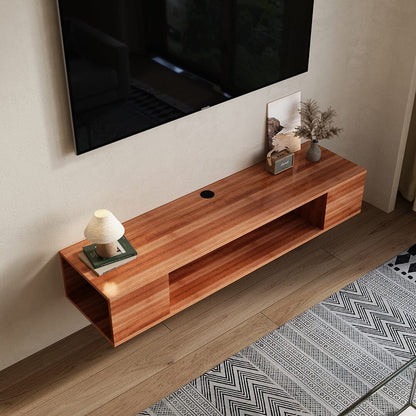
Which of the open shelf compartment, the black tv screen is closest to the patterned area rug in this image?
the open shelf compartment

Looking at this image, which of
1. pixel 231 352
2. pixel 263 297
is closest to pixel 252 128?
pixel 263 297

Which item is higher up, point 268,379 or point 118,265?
point 118,265

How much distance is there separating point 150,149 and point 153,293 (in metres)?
0.64

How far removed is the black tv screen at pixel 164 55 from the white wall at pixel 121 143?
80 mm

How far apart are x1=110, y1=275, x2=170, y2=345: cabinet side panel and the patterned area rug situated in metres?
0.35

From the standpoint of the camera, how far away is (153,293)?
2676 mm

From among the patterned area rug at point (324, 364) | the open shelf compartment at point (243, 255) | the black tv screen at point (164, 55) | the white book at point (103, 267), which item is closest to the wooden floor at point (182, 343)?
the patterned area rug at point (324, 364)

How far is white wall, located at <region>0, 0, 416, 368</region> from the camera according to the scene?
2.35 m

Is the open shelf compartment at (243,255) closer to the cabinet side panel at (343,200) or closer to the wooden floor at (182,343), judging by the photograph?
the cabinet side panel at (343,200)

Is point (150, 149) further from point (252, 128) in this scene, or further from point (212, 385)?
point (212, 385)

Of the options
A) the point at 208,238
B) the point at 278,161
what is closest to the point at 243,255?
the point at 208,238

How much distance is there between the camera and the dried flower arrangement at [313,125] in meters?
3.30

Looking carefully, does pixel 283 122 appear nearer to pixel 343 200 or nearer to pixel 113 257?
pixel 343 200

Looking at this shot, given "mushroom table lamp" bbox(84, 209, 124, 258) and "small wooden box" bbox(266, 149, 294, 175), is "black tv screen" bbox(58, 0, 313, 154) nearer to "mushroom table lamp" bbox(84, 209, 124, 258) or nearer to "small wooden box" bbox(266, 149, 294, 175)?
"mushroom table lamp" bbox(84, 209, 124, 258)
